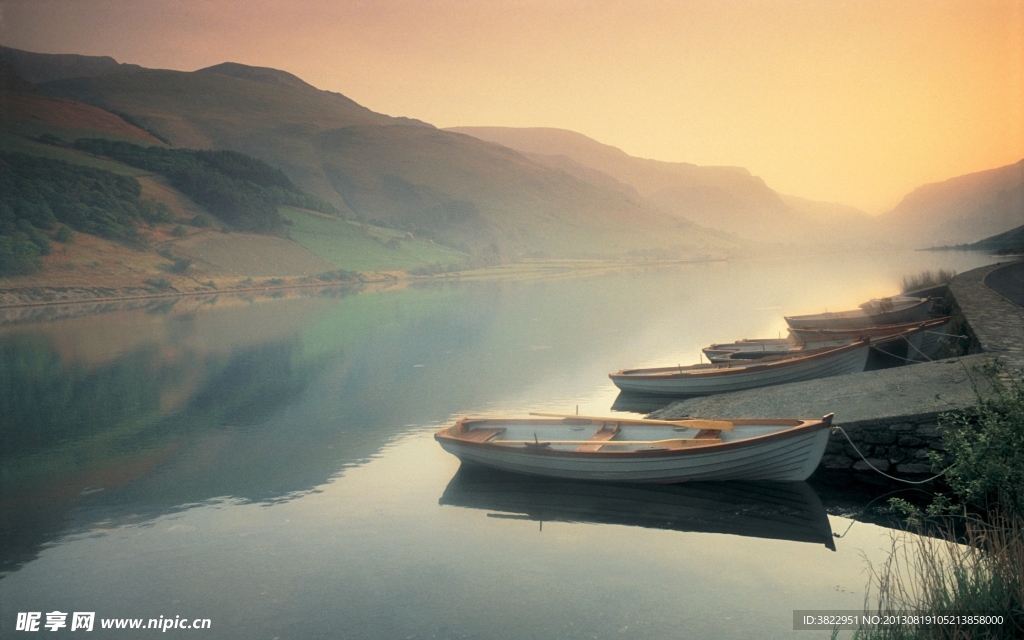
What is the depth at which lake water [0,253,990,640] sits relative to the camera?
28.1 feet

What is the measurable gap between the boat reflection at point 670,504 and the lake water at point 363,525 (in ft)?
0.15

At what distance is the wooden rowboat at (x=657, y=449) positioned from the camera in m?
11.4

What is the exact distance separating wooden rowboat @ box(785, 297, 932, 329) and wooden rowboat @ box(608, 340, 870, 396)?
21.7 ft

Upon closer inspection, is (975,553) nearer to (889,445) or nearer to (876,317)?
(889,445)

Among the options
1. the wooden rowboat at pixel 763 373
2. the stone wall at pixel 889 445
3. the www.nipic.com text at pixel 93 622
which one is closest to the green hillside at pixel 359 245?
the wooden rowboat at pixel 763 373

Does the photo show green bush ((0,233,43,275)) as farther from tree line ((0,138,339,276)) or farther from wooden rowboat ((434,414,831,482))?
wooden rowboat ((434,414,831,482))

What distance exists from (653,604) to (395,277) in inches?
3540

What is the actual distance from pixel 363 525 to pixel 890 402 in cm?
923

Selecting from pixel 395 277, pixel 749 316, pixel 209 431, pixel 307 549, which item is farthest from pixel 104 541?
pixel 395 277

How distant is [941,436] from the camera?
11.1 meters

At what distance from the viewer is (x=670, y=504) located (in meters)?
11.5

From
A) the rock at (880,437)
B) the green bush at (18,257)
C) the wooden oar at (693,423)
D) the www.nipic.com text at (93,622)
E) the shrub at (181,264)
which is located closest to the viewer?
the www.nipic.com text at (93,622)

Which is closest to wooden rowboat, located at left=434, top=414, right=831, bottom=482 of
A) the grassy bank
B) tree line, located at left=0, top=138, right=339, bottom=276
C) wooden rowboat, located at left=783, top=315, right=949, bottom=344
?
the grassy bank

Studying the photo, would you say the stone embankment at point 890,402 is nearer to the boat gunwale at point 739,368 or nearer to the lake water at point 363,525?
the boat gunwale at point 739,368
